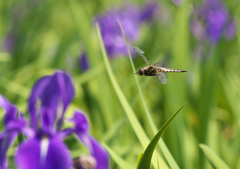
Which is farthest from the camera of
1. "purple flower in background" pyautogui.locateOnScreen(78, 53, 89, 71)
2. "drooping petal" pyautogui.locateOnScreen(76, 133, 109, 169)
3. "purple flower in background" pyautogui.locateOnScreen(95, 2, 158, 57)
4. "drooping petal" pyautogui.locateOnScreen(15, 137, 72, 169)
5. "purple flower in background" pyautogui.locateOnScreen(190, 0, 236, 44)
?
"purple flower in background" pyautogui.locateOnScreen(190, 0, 236, 44)

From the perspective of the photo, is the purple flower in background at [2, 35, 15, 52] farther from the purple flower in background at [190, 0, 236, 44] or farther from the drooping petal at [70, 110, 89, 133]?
the drooping petal at [70, 110, 89, 133]

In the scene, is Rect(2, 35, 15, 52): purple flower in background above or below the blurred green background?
above

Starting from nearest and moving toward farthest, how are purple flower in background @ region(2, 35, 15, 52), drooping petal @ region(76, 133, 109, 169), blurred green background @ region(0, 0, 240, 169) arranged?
drooping petal @ region(76, 133, 109, 169) → blurred green background @ region(0, 0, 240, 169) → purple flower in background @ region(2, 35, 15, 52)

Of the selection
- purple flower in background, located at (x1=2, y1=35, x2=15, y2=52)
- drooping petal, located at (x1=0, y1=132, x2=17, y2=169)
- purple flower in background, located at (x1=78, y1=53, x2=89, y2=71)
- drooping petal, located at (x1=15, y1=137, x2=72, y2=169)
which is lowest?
drooping petal, located at (x1=15, y1=137, x2=72, y2=169)

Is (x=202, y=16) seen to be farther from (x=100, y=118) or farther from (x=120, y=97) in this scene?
(x=120, y=97)

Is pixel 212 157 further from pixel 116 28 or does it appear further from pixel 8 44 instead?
pixel 8 44

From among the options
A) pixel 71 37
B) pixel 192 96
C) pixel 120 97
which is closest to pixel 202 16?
pixel 192 96

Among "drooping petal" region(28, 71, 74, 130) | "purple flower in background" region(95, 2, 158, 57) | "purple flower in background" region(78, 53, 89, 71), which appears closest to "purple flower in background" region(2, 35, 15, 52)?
"purple flower in background" region(95, 2, 158, 57)

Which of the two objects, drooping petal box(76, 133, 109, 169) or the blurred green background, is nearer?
drooping petal box(76, 133, 109, 169)

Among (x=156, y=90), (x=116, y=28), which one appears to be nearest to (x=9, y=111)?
(x=156, y=90)
